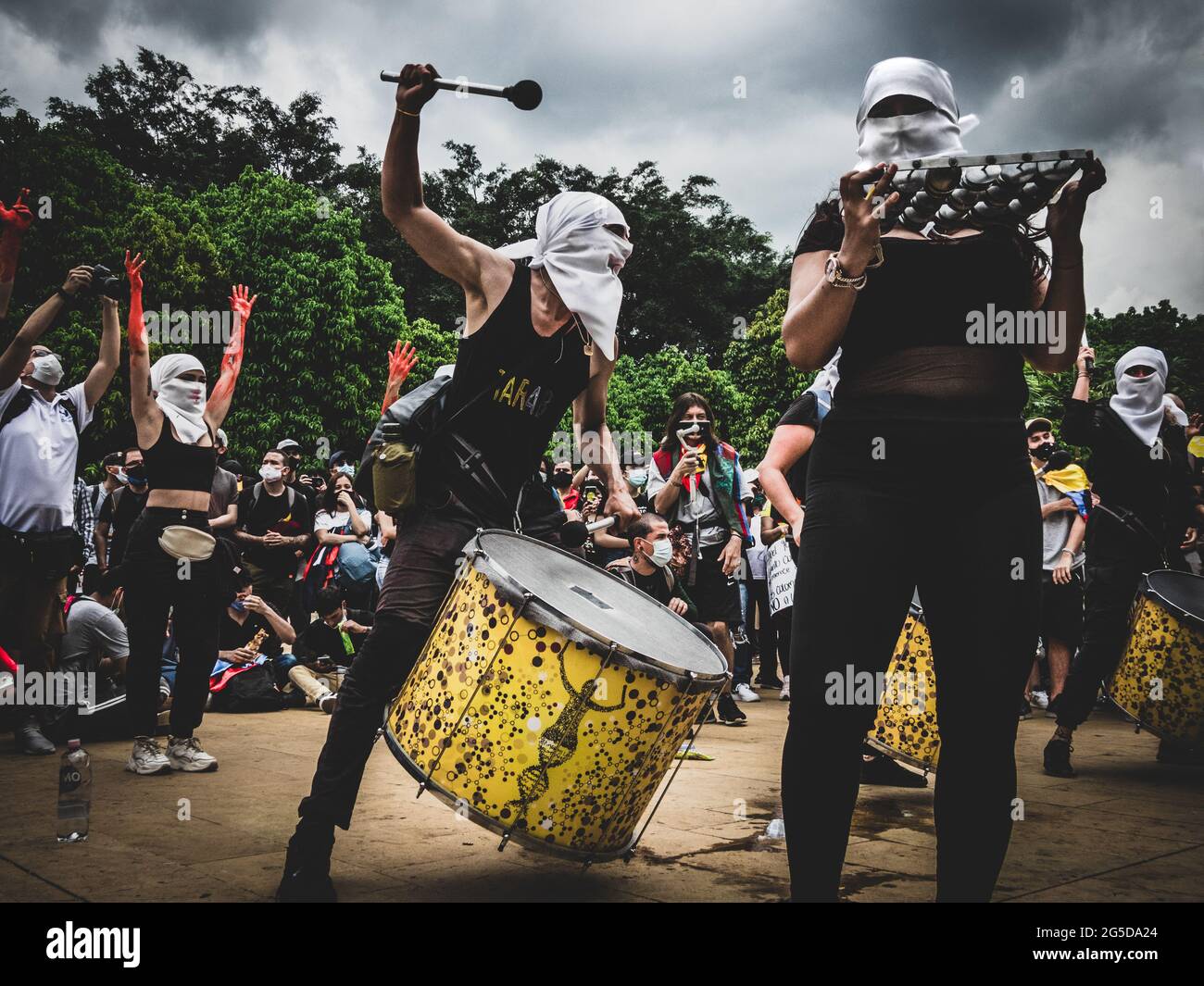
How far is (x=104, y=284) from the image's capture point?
5.06 metres

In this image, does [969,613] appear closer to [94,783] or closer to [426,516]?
[426,516]

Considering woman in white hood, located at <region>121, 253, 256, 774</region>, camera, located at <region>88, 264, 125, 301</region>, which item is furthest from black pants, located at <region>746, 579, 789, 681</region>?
camera, located at <region>88, 264, 125, 301</region>

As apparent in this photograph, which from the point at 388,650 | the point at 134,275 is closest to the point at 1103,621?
the point at 388,650

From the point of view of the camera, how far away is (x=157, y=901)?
2.71 metres

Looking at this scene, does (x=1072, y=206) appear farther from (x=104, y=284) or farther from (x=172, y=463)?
(x=104, y=284)

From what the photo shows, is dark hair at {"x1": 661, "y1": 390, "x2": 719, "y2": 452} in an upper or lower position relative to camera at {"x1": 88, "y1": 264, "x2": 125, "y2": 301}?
lower

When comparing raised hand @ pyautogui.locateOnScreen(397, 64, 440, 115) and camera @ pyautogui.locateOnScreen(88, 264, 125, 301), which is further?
camera @ pyautogui.locateOnScreen(88, 264, 125, 301)

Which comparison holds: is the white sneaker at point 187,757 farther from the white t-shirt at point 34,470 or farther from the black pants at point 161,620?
the white t-shirt at point 34,470

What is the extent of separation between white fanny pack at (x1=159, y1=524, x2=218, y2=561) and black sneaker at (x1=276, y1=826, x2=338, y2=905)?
2404mm

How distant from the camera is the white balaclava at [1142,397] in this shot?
550cm

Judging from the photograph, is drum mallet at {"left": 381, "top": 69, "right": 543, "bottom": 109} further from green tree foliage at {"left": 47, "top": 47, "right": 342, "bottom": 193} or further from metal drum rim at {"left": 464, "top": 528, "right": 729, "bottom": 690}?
green tree foliage at {"left": 47, "top": 47, "right": 342, "bottom": 193}

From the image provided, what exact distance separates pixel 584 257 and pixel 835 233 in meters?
1.10

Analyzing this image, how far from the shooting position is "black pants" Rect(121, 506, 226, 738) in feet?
15.8
